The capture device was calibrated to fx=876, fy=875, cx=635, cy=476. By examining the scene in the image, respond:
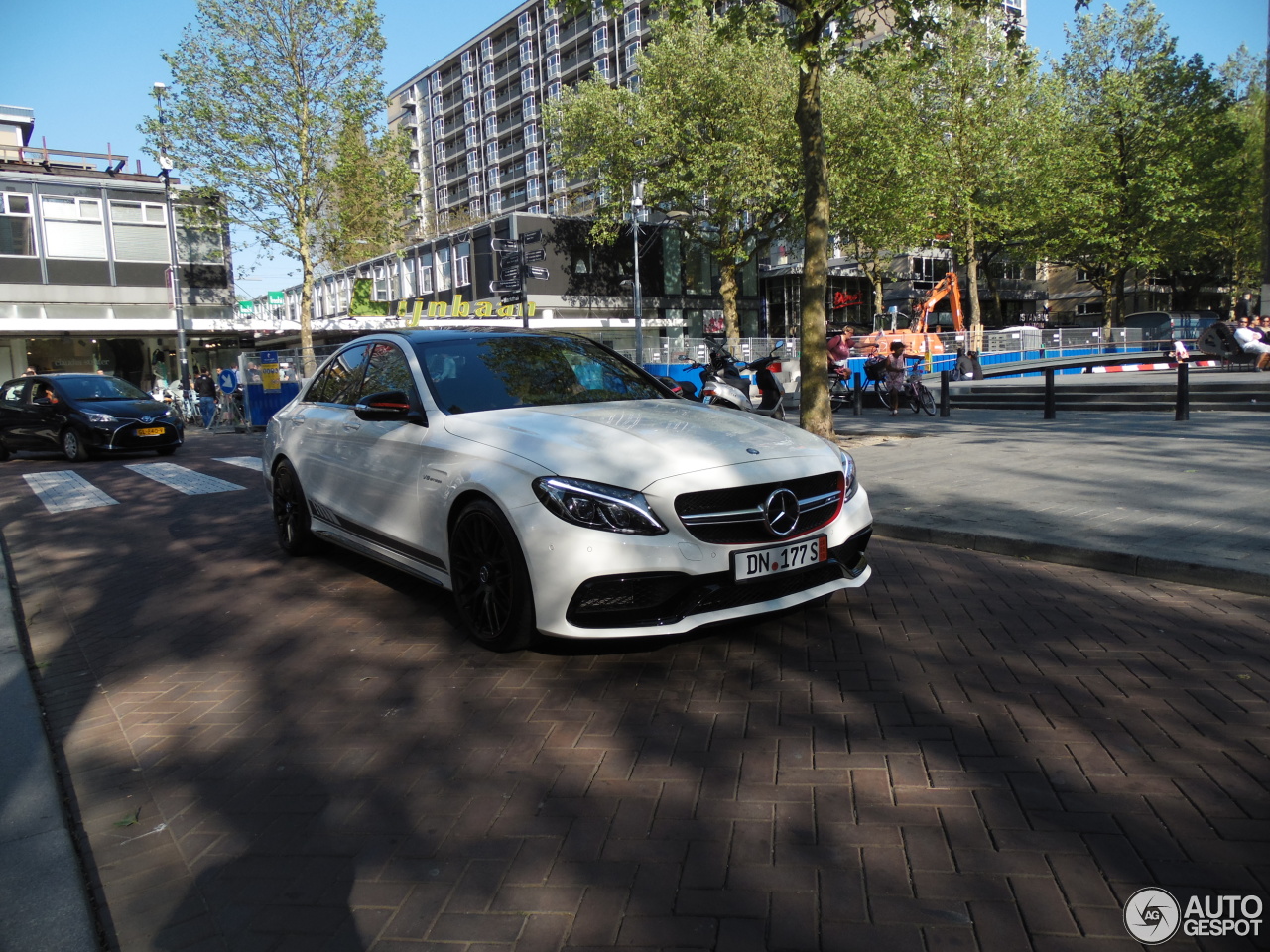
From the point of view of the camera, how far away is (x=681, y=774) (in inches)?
116

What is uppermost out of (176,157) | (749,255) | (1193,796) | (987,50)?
(987,50)

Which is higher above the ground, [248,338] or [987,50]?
[987,50]

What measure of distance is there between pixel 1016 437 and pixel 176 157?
26437mm

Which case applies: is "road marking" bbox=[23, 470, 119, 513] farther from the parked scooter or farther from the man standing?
the man standing

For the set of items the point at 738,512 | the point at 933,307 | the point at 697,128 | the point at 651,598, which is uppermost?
the point at 697,128

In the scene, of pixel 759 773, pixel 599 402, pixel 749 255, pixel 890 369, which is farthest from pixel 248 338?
pixel 759 773

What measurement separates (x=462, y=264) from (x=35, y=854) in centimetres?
4402

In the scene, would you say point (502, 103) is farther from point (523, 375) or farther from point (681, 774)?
point (681, 774)

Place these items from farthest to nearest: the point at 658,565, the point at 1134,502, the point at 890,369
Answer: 1. the point at 890,369
2. the point at 1134,502
3. the point at 658,565

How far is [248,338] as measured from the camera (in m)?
35.6

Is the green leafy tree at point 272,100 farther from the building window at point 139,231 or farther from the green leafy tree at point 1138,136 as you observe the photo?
the green leafy tree at point 1138,136

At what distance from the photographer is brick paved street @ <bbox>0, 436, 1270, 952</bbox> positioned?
2.23 m

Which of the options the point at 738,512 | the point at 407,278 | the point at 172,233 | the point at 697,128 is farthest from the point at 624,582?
the point at 407,278

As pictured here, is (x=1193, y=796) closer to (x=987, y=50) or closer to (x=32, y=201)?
(x=32, y=201)
